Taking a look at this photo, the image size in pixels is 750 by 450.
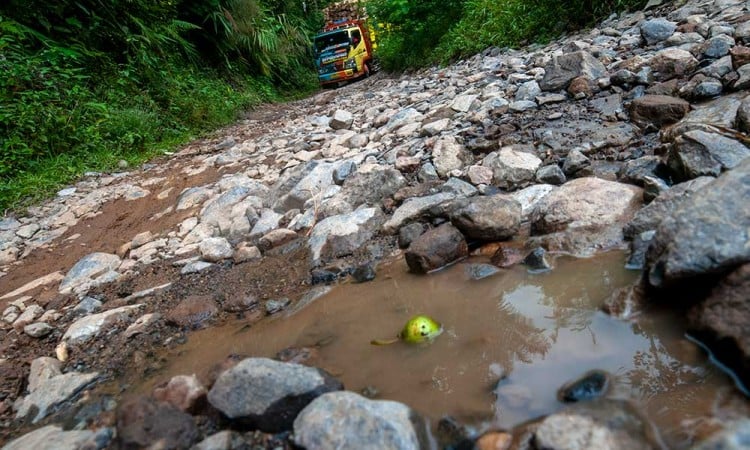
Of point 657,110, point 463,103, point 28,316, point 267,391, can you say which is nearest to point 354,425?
point 267,391

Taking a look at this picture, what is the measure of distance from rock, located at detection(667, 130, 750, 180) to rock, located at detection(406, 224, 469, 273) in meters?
1.10

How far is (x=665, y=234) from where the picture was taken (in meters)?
1.53

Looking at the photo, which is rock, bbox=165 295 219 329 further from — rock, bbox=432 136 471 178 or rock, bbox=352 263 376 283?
rock, bbox=432 136 471 178

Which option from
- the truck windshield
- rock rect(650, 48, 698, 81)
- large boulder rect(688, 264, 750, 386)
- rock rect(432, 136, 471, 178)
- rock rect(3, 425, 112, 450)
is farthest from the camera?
the truck windshield

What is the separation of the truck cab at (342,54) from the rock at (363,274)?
38.0 feet

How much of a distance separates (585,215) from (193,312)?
205 centimetres

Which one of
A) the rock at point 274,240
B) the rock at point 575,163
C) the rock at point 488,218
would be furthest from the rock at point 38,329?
the rock at point 575,163

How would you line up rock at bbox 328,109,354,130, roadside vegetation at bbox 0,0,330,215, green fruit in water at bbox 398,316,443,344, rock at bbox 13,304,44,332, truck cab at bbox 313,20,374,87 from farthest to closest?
1. truck cab at bbox 313,20,374,87
2. rock at bbox 328,109,354,130
3. roadside vegetation at bbox 0,0,330,215
4. rock at bbox 13,304,44,332
5. green fruit in water at bbox 398,316,443,344

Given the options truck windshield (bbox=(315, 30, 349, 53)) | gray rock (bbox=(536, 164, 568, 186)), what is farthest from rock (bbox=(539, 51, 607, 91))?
truck windshield (bbox=(315, 30, 349, 53))

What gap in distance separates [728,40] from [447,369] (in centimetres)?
369

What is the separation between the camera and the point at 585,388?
1.29 metres

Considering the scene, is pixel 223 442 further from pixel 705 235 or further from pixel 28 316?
pixel 28 316

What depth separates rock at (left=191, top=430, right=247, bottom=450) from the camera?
4.47ft

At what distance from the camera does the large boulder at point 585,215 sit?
209cm
